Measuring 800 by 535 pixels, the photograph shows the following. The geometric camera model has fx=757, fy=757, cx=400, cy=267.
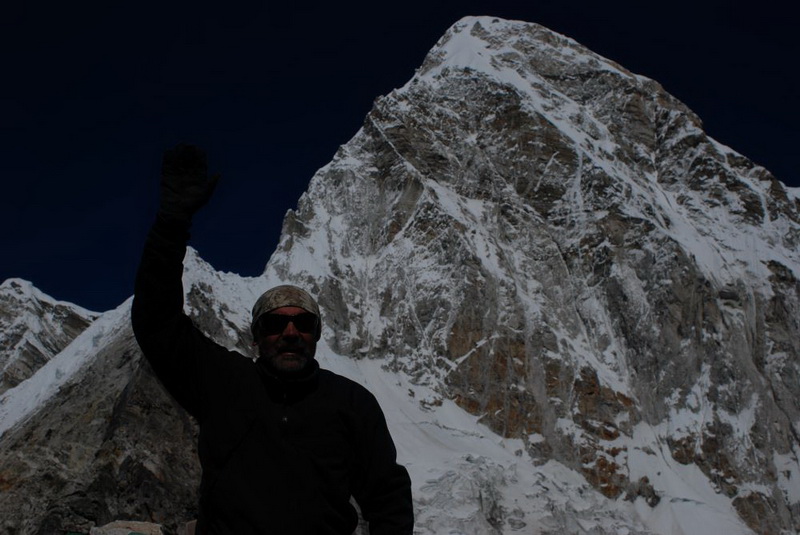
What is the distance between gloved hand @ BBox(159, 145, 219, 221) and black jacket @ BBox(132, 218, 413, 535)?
8cm

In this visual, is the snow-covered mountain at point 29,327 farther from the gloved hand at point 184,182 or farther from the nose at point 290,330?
the gloved hand at point 184,182

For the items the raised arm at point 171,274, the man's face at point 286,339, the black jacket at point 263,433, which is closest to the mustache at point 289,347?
the man's face at point 286,339

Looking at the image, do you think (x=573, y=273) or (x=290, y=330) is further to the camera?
(x=573, y=273)

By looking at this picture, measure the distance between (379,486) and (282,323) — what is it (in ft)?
3.19

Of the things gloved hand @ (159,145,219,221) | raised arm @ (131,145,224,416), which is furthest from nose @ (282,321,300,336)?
gloved hand @ (159,145,219,221)

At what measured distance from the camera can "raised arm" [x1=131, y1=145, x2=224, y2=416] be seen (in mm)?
3469

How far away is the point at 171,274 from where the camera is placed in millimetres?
3508

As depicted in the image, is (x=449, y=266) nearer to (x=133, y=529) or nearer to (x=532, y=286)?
(x=532, y=286)

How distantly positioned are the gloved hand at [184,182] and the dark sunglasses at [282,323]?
0.70 m

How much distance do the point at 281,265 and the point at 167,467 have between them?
2184 inches

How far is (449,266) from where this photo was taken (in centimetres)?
7819

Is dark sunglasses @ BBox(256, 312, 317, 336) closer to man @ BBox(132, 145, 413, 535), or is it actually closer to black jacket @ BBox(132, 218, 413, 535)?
man @ BBox(132, 145, 413, 535)

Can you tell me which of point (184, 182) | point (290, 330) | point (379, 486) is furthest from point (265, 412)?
point (184, 182)

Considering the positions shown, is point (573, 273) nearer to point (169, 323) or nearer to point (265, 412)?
point (265, 412)
